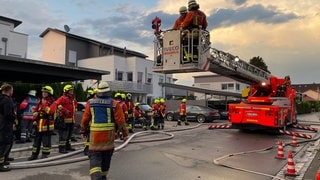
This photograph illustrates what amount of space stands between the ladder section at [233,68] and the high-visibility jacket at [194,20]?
148cm

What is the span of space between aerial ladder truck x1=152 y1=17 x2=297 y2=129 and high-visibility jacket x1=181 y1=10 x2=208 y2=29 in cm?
23

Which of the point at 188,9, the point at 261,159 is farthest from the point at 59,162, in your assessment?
the point at 188,9

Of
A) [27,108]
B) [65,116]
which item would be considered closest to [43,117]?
[65,116]

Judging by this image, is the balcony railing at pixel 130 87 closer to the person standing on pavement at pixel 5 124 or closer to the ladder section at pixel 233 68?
the ladder section at pixel 233 68

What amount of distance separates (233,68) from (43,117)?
9000 millimetres

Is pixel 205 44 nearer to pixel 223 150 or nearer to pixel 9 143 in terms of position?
pixel 223 150

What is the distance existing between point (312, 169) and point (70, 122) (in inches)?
251

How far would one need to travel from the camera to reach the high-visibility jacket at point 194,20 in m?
11.3

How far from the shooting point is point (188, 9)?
11648 millimetres

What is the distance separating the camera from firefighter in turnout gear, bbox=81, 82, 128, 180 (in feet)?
18.9

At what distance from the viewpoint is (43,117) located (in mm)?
8859

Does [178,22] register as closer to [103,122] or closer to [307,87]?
[103,122]

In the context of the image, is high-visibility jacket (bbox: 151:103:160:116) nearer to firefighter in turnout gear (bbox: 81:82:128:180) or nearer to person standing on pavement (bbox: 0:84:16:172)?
person standing on pavement (bbox: 0:84:16:172)

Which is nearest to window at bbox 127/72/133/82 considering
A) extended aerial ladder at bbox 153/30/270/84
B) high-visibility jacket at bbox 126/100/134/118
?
high-visibility jacket at bbox 126/100/134/118
